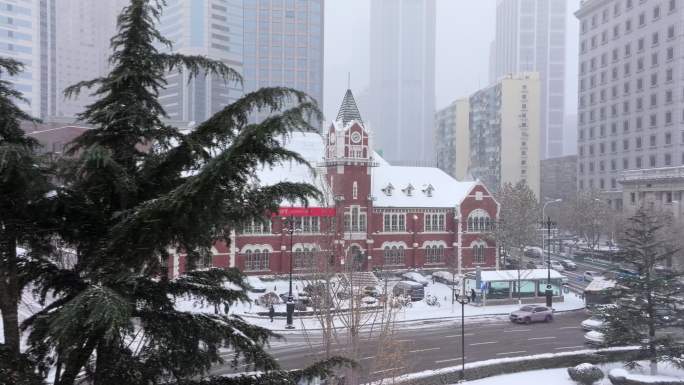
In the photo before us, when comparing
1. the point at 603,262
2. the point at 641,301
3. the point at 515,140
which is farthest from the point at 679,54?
the point at 641,301

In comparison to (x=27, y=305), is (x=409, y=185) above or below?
above

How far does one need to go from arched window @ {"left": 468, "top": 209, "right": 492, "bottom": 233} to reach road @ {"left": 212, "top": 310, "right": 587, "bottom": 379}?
54.2ft

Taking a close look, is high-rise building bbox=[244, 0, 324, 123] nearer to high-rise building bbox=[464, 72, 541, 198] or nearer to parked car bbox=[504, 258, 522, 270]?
high-rise building bbox=[464, 72, 541, 198]

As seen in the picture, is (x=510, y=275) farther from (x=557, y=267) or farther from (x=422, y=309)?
(x=557, y=267)

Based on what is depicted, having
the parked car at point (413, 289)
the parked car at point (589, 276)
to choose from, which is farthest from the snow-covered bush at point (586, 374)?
the parked car at point (589, 276)

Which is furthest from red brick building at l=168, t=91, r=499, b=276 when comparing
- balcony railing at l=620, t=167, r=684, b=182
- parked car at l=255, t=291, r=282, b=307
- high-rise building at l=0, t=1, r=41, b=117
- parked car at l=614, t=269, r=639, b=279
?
A: high-rise building at l=0, t=1, r=41, b=117

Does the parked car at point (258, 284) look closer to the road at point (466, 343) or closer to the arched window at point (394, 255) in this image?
the road at point (466, 343)

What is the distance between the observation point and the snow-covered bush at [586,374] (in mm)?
23000

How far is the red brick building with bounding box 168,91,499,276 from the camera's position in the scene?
1809 inches

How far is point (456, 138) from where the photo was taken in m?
130

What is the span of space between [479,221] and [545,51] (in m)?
147

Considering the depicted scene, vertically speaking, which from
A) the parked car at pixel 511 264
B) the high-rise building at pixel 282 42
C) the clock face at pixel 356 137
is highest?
the high-rise building at pixel 282 42

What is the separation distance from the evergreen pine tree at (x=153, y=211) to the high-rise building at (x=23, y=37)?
3313 inches

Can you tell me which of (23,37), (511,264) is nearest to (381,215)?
(511,264)
